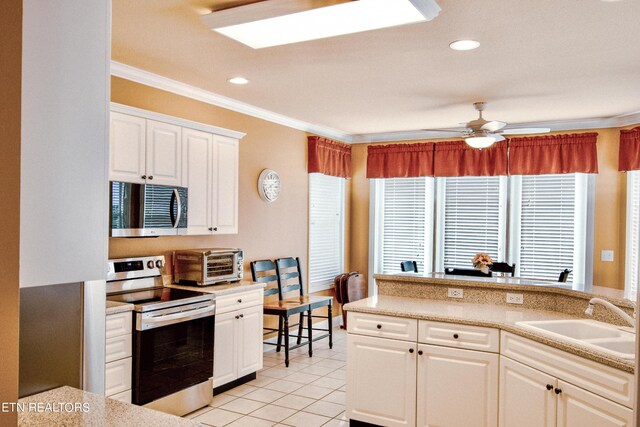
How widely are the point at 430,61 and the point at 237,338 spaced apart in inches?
108

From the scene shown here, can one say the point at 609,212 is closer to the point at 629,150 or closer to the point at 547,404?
the point at 629,150

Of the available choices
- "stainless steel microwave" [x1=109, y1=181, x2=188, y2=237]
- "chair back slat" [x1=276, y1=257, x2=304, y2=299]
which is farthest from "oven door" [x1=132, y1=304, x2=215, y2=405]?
"chair back slat" [x1=276, y1=257, x2=304, y2=299]

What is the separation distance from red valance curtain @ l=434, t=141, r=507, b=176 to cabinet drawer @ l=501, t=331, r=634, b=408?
3.87 m

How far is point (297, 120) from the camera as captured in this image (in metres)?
6.06

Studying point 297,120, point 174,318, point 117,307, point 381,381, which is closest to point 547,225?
point 297,120

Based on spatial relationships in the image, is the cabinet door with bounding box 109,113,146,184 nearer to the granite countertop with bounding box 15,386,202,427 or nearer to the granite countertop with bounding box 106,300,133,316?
the granite countertop with bounding box 106,300,133,316

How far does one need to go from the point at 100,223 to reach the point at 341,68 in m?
2.87

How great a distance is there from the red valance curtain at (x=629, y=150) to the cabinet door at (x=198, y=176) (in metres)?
4.51

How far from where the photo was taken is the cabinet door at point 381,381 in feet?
10.6

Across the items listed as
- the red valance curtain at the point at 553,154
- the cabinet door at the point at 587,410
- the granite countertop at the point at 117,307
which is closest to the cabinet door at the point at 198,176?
the granite countertop at the point at 117,307

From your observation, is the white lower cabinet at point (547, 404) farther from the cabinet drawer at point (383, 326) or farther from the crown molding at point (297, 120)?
the crown molding at point (297, 120)

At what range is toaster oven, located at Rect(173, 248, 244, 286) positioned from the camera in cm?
417

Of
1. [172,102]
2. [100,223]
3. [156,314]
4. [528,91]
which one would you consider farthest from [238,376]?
[528,91]

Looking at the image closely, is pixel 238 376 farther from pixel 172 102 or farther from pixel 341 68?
pixel 341 68
